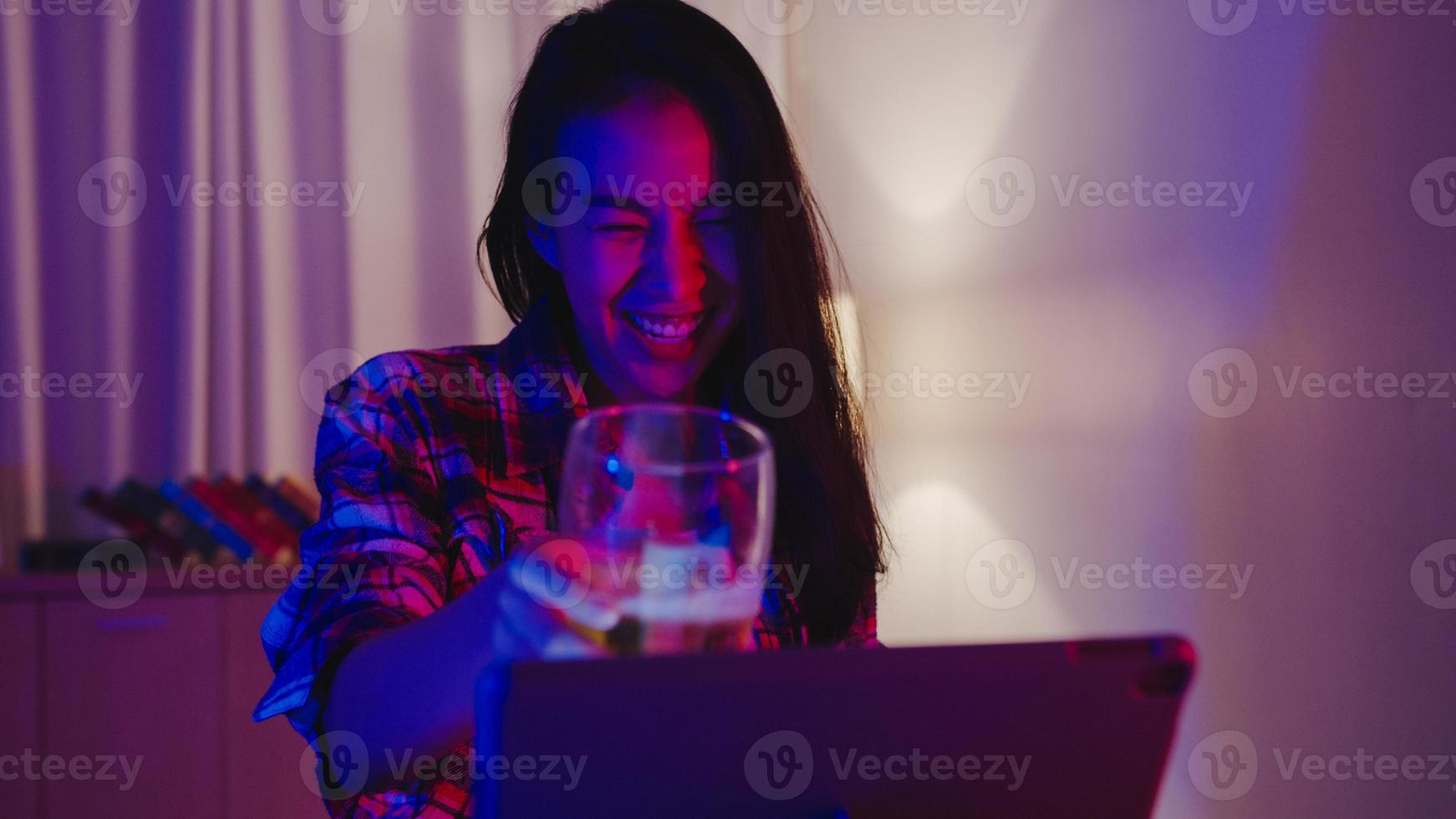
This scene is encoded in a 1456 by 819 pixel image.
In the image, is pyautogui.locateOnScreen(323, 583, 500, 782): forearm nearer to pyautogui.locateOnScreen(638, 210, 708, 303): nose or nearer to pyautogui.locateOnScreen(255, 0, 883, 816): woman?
pyautogui.locateOnScreen(255, 0, 883, 816): woman

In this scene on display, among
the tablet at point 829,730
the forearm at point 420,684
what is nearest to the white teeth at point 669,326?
the forearm at point 420,684

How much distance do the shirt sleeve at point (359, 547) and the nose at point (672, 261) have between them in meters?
0.25

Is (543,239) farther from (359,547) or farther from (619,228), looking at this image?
(359,547)

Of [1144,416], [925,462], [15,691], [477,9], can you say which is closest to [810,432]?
[1144,416]

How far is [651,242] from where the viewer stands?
1.04 meters

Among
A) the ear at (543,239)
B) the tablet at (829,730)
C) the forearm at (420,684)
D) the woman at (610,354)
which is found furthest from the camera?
the ear at (543,239)

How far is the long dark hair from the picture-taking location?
108 centimetres

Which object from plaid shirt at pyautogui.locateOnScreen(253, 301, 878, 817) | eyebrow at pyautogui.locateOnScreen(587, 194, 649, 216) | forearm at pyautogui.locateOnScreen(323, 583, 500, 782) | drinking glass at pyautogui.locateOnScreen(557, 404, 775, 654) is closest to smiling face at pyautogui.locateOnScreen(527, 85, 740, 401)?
eyebrow at pyautogui.locateOnScreen(587, 194, 649, 216)

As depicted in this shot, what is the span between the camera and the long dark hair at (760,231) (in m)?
1.08

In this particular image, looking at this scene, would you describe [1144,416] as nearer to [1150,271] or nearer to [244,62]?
[1150,271]

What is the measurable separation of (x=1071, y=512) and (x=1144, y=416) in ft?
0.99

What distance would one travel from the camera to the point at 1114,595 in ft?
6.50

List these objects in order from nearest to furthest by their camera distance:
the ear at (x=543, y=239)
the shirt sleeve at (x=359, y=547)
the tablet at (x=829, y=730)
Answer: the tablet at (x=829, y=730) < the shirt sleeve at (x=359, y=547) < the ear at (x=543, y=239)

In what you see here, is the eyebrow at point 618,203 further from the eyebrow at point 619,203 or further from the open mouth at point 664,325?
the open mouth at point 664,325
